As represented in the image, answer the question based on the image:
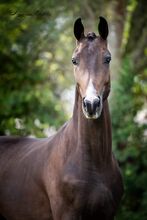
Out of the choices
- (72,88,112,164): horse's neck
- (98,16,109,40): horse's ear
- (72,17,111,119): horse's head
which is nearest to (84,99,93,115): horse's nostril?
(72,17,111,119): horse's head

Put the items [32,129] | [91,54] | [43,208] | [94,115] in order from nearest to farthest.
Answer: [94,115] → [91,54] → [43,208] → [32,129]

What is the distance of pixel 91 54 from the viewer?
4930mm

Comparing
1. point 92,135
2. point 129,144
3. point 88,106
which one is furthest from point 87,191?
point 129,144

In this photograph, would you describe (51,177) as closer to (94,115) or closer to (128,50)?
(94,115)

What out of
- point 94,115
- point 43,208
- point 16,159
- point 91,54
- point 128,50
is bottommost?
point 43,208

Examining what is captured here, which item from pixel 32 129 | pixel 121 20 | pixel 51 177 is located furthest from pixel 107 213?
pixel 121 20

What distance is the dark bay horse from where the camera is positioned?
4816 mm

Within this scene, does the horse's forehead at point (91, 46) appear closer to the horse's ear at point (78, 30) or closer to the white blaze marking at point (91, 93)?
the horse's ear at point (78, 30)

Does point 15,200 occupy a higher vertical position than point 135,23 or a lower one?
lower

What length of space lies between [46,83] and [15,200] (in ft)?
18.2

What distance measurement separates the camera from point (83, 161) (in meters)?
4.97

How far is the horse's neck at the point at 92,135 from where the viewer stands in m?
5.02

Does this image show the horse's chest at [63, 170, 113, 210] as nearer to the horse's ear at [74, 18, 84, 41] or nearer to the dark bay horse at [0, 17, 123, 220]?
the dark bay horse at [0, 17, 123, 220]

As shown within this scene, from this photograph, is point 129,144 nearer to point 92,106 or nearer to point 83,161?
point 83,161
